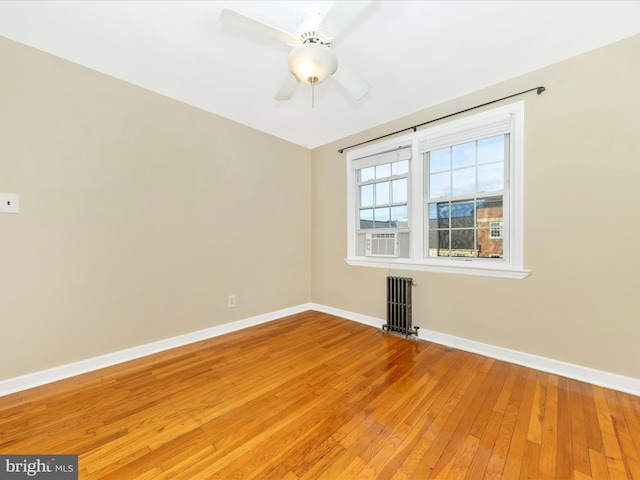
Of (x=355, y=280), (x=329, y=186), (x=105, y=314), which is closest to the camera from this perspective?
(x=105, y=314)

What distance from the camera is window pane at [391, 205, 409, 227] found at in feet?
10.3

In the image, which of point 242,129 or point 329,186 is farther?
point 329,186

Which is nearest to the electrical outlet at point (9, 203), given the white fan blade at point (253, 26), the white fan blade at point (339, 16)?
the white fan blade at point (253, 26)

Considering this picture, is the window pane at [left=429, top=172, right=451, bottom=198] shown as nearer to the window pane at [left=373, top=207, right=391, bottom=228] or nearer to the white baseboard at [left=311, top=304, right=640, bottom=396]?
the window pane at [left=373, top=207, right=391, bottom=228]

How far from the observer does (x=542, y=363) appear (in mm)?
2197

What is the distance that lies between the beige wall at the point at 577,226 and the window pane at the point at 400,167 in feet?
2.65

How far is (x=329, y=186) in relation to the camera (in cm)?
390

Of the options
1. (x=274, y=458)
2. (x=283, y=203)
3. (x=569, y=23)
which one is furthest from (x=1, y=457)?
(x=569, y=23)

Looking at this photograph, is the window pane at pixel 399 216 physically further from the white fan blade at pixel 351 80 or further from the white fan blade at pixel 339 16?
the white fan blade at pixel 339 16

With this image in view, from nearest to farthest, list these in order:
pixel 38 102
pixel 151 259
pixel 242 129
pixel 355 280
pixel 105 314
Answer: pixel 38 102 → pixel 105 314 → pixel 151 259 → pixel 242 129 → pixel 355 280

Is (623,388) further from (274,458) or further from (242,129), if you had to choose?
(242,129)

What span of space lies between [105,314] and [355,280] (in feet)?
8.92

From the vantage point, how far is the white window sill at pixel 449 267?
236cm

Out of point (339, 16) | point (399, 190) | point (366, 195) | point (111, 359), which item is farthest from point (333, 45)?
point (111, 359)
